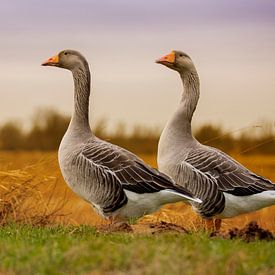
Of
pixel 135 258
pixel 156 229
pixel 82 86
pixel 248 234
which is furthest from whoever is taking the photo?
pixel 82 86

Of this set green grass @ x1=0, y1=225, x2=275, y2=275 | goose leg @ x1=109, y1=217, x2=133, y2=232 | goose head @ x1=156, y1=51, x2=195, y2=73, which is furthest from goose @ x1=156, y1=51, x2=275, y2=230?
green grass @ x1=0, y1=225, x2=275, y2=275

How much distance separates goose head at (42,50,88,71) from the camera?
1369 centimetres

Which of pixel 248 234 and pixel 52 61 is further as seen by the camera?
pixel 52 61

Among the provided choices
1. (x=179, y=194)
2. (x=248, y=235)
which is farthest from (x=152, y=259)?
(x=179, y=194)

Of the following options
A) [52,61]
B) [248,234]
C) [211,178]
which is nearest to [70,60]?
[52,61]

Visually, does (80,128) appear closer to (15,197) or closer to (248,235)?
(15,197)

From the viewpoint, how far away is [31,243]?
376 inches

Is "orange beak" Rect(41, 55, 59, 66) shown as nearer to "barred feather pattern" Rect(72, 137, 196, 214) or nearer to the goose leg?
"barred feather pattern" Rect(72, 137, 196, 214)

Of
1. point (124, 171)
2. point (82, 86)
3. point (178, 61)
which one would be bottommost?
point (124, 171)

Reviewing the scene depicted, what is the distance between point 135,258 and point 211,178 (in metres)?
4.90

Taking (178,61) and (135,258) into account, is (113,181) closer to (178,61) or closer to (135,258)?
(178,61)

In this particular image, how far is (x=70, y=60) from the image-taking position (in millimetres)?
13727

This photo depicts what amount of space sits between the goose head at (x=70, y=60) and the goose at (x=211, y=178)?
5.94ft

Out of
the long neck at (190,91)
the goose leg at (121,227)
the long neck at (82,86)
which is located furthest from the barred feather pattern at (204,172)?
the goose leg at (121,227)
